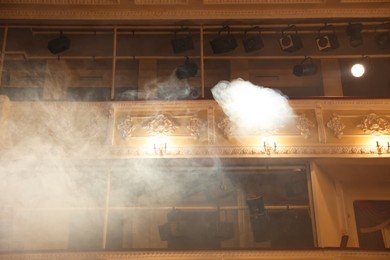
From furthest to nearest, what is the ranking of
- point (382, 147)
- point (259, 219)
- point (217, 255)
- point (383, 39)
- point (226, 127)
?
1. point (383, 39)
2. point (259, 219)
3. point (226, 127)
4. point (382, 147)
5. point (217, 255)

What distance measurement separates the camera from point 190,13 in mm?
7609

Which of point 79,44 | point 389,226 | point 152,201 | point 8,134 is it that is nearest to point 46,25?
point 79,44

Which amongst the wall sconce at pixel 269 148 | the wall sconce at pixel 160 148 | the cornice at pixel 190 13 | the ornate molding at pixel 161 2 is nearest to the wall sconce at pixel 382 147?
the wall sconce at pixel 269 148

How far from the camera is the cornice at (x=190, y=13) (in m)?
7.54

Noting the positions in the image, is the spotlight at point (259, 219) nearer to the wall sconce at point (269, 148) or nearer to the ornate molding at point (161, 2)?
the wall sconce at point (269, 148)

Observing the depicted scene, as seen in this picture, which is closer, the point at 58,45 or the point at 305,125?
the point at 305,125

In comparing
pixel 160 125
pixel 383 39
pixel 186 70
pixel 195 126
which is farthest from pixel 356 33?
pixel 160 125

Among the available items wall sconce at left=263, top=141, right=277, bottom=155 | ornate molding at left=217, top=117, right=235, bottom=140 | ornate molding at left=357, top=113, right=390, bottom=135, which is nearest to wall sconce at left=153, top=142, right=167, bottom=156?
ornate molding at left=217, top=117, right=235, bottom=140

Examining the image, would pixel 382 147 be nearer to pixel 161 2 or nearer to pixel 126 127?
pixel 126 127

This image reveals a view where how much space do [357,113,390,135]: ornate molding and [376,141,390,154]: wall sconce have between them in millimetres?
142

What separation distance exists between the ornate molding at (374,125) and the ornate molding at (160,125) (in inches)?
101

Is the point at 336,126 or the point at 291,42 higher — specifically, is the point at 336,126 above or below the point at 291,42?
below

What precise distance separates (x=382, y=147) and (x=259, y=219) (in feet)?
6.60

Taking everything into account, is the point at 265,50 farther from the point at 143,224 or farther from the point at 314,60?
the point at 143,224
